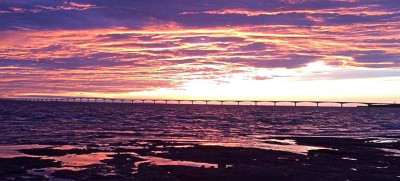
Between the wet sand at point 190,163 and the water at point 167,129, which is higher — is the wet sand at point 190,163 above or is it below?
below

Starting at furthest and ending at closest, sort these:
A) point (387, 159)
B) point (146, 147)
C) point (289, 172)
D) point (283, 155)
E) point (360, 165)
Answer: point (146, 147)
point (283, 155)
point (387, 159)
point (360, 165)
point (289, 172)

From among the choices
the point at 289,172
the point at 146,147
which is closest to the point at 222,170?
the point at 289,172

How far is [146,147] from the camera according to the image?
37.6 m

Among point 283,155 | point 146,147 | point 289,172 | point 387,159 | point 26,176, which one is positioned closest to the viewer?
point 26,176

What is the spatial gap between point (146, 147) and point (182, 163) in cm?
973

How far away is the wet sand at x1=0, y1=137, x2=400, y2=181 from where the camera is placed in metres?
23.4

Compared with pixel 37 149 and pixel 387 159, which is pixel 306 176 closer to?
pixel 387 159

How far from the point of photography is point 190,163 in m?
28.4

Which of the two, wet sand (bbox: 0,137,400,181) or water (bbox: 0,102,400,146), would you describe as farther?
water (bbox: 0,102,400,146)

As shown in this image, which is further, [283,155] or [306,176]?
[283,155]

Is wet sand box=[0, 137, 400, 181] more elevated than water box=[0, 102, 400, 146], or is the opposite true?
water box=[0, 102, 400, 146]

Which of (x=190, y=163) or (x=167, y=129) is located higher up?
(x=167, y=129)

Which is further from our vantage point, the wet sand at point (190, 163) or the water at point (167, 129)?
the water at point (167, 129)

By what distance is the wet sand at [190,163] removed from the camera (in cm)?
2342
